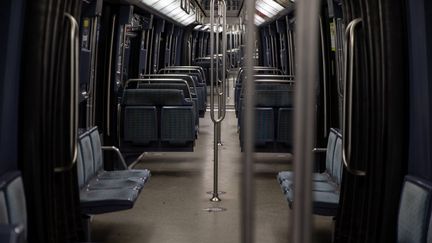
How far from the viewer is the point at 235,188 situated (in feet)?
23.9

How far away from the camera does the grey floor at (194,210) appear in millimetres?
5312

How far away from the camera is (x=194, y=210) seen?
20.2 feet

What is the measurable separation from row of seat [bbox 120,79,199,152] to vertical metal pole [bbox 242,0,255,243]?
6820 millimetres

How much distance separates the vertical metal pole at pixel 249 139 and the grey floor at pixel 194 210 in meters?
3.16

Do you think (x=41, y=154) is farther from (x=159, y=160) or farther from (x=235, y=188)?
(x=159, y=160)

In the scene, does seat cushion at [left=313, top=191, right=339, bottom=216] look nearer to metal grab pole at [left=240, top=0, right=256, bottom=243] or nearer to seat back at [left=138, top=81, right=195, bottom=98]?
metal grab pole at [left=240, top=0, right=256, bottom=243]

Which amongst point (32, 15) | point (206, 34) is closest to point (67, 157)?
point (32, 15)

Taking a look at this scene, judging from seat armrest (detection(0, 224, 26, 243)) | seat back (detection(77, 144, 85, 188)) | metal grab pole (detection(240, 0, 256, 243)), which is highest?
metal grab pole (detection(240, 0, 256, 243))

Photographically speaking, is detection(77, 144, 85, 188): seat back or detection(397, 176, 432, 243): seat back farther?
detection(77, 144, 85, 188): seat back

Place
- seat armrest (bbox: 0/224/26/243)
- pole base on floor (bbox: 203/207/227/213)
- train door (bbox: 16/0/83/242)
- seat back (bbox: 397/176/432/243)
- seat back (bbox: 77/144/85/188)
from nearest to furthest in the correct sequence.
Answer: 1. seat armrest (bbox: 0/224/26/243)
2. seat back (bbox: 397/176/432/243)
3. train door (bbox: 16/0/83/242)
4. seat back (bbox: 77/144/85/188)
5. pole base on floor (bbox: 203/207/227/213)

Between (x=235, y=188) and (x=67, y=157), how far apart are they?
11.3 ft

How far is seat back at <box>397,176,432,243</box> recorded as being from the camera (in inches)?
130

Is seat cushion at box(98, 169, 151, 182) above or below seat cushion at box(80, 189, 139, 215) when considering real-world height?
above

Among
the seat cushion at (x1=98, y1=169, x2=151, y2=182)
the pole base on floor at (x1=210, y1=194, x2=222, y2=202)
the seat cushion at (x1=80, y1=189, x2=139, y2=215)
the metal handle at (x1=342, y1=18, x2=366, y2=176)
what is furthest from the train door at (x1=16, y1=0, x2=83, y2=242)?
the pole base on floor at (x1=210, y1=194, x2=222, y2=202)
